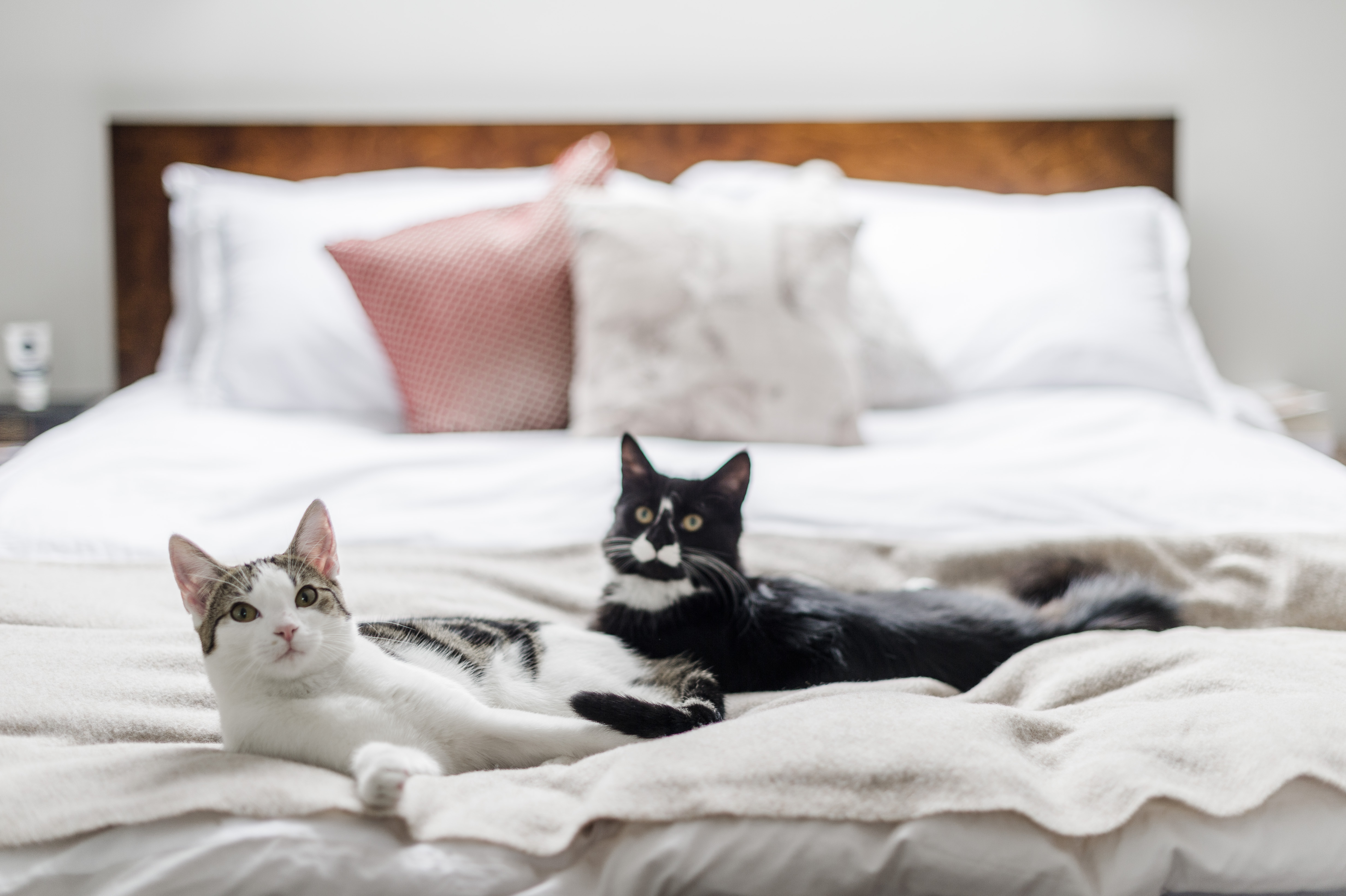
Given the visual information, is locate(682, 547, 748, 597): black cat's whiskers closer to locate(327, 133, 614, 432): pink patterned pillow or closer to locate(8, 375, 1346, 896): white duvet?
locate(8, 375, 1346, 896): white duvet

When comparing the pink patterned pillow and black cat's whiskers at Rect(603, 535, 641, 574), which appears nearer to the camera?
black cat's whiskers at Rect(603, 535, 641, 574)

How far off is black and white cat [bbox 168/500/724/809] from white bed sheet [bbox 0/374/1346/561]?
49 centimetres

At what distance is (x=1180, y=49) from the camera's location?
2.43 m

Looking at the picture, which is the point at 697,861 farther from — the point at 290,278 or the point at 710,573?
the point at 290,278

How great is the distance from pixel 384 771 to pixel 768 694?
0.35 m

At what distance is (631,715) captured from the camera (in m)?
0.69

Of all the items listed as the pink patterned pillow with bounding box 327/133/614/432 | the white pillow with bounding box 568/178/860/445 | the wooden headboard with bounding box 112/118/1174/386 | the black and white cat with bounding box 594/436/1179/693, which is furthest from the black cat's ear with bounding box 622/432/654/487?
the wooden headboard with bounding box 112/118/1174/386

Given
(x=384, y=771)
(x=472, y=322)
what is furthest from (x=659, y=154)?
(x=384, y=771)

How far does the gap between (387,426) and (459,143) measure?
910 millimetres

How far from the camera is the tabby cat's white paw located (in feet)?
1.95

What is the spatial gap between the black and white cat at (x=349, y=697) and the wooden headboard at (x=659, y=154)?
73.6 inches

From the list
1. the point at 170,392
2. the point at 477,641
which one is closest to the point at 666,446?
the point at 477,641

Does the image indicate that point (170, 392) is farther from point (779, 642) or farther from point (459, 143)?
point (779, 642)

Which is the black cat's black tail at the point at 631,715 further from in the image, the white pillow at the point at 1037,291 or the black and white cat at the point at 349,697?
the white pillow at the point at 1037,291
